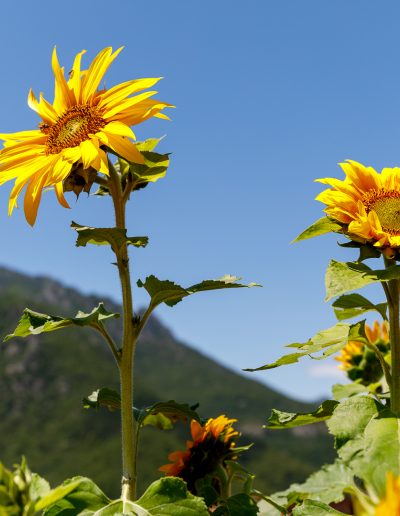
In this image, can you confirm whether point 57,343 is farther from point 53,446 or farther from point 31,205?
point 31,205

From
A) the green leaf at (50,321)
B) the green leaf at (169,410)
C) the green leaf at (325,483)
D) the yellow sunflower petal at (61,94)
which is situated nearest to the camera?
the green leaf at (50,321)

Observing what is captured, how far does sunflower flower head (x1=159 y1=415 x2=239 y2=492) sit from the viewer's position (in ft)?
7.73

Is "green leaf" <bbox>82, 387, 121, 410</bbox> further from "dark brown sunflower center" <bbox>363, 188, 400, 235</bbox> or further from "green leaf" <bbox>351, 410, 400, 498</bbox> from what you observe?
"dark brown sunflower center" <bbox>363, 188, 400, 235</bbox>

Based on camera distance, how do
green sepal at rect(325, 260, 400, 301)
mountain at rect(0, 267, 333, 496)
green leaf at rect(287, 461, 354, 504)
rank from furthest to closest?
mountain at rect(0, 267, 333, 496) < green leaf at rect(287, 461, 354, 504) < green sepal at rect(325, 260, 400, 301)

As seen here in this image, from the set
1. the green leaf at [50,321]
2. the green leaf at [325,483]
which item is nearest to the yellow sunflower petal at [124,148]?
the green leaf at [50,321]

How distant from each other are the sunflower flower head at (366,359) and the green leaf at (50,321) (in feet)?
4.82

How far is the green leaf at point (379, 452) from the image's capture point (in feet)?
4.88

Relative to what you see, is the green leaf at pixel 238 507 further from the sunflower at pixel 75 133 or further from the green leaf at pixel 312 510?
the sunflower at pixel 75 133

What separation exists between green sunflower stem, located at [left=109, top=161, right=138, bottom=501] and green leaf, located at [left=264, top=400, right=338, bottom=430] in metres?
0.40

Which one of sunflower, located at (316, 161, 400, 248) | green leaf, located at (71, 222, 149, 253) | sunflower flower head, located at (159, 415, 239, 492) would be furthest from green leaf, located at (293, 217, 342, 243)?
sunflower flower head, located at (159, 415, 239, 492)

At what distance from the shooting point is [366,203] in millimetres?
Result: 2117

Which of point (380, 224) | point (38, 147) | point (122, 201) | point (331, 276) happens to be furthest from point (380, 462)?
point (38, 147)

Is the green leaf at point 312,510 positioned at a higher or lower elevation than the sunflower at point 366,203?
lower

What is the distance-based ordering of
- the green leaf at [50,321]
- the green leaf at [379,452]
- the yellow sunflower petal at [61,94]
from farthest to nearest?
the yellow sunflower petal at [61,94] < the green leaf at [50,321] < the green leaf at [379,452]
